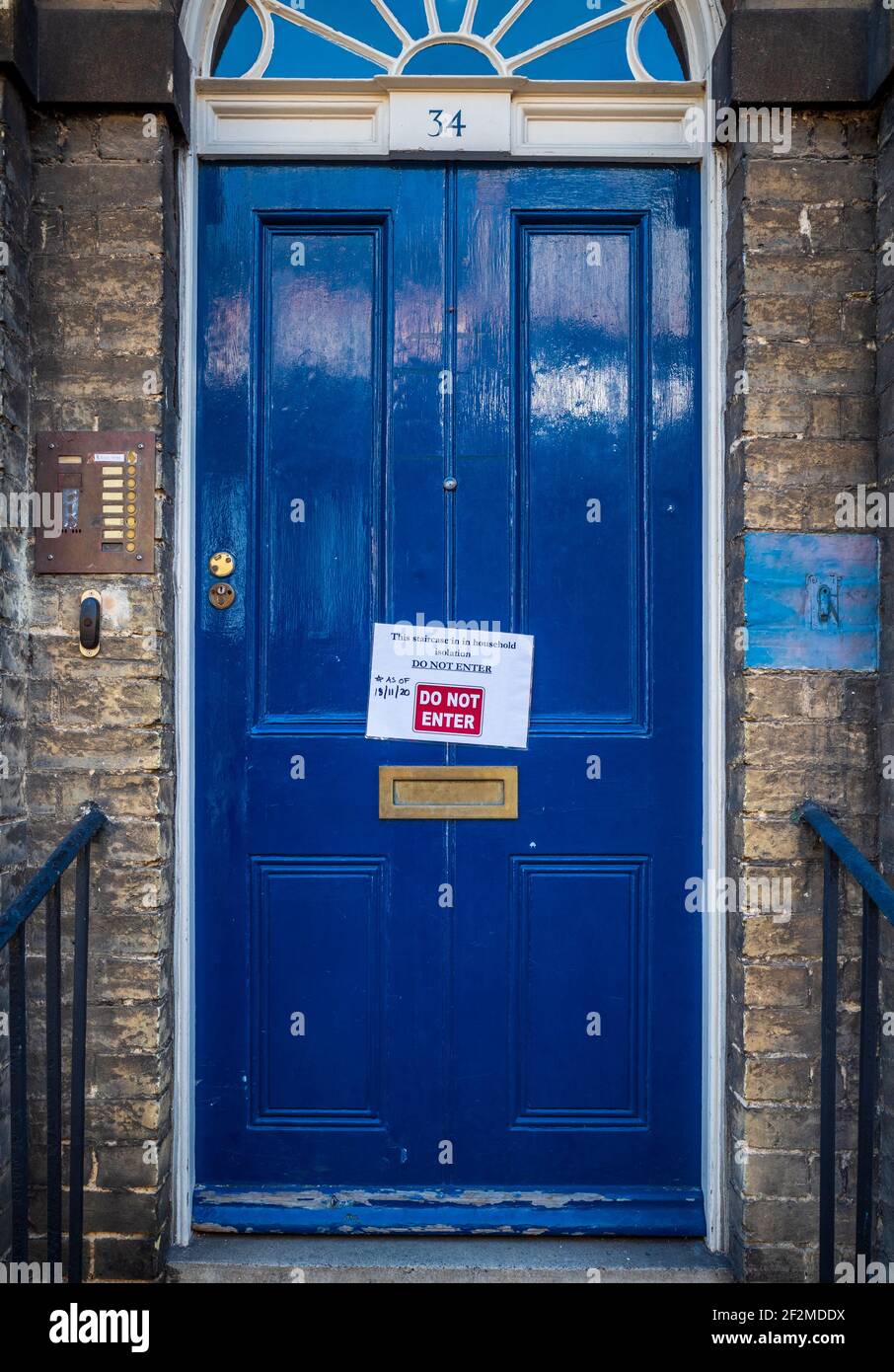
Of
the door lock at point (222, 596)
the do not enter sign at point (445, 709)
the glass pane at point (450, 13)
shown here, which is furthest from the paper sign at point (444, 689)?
the glass pane at point (450, 13)

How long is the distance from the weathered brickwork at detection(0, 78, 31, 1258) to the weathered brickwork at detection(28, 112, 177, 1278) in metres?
0.04

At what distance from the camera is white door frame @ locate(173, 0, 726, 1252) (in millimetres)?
2623

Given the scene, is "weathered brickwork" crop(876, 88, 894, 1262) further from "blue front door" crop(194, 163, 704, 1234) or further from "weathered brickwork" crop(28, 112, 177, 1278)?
"weathered brickwork" crop(28, 112, 177, 1278)

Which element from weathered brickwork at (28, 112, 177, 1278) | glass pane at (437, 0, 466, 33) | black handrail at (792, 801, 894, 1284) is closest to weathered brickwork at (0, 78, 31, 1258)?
weathered brickwork at (28, 112, 177, 1278)

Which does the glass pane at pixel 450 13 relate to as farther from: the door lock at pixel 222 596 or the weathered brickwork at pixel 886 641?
the door lock at pixel 222 596

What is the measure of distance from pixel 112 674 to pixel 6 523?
0.44 meters

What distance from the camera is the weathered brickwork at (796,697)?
2471mm

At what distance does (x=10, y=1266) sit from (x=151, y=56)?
9.22 ft

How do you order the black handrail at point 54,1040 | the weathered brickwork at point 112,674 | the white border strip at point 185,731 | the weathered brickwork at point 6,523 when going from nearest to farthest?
1. the black handrail at point 54,1040
2. the weathered brickwork at point 6,523
3. the weathered brickwork at point 112,674
4. the white border strip at point 185,731

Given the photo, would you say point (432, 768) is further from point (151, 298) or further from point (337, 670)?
point (151, 298)

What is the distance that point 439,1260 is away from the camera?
8.30 ft

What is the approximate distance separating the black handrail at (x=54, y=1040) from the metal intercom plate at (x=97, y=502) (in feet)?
2.04

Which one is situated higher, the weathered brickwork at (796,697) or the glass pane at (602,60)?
the glass pane at (602,60)

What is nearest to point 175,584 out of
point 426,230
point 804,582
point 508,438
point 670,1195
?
point 508,438
